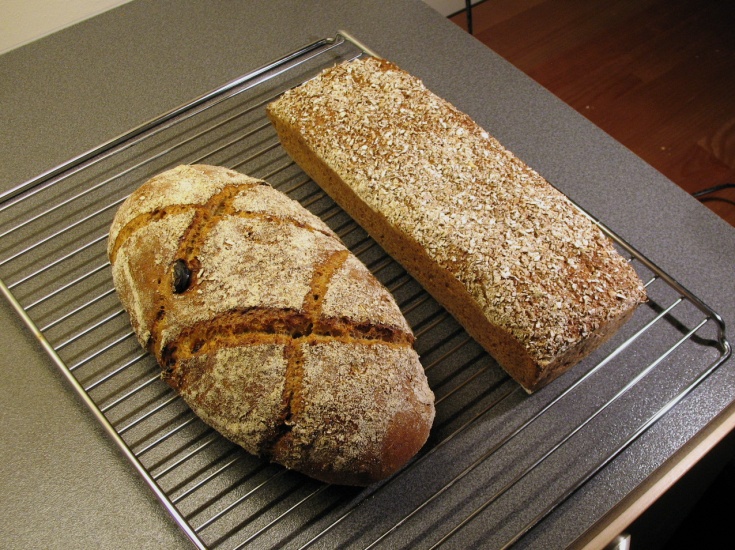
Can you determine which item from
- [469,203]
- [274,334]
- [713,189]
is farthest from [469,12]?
[274,334]

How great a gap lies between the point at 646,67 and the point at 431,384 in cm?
128

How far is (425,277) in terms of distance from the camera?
121 cm

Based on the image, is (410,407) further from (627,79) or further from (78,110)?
(627,79)

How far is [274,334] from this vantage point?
39.0 inches

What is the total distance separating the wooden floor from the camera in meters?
1.74

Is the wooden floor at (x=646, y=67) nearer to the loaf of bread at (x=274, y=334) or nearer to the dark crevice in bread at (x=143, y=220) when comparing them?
the loaf of bread at (x=274, y=334)

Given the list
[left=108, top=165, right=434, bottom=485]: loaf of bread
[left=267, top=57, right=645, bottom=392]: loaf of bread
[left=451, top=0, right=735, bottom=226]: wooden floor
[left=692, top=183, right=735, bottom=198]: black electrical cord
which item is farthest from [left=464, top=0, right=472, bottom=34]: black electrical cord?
[left=108, top=165, right=434, bottom=485]: loaf of bread

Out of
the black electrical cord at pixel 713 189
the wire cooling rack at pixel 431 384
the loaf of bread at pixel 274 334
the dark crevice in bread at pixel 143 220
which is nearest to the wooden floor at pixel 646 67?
the black electrical cord at pixel 713 189

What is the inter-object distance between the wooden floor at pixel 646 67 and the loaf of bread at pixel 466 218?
0.74 metres

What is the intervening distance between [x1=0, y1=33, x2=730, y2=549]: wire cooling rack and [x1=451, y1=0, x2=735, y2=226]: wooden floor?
2.12 feet

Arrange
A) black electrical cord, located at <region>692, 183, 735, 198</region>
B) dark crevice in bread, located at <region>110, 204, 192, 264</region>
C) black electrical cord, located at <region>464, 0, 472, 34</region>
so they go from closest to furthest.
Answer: dark crevice in bread, located at <region>110, 204, 192, 264</region>
black electrical cord, located at <region>692, 183, 735, 198</region>
black electrical cord, located at <region>464, 0, 472, 34</region>

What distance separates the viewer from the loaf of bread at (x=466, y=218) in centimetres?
105

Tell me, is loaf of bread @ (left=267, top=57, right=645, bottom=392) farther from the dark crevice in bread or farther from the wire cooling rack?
the dark crevice in bread

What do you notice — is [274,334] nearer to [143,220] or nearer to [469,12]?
[143,220]
